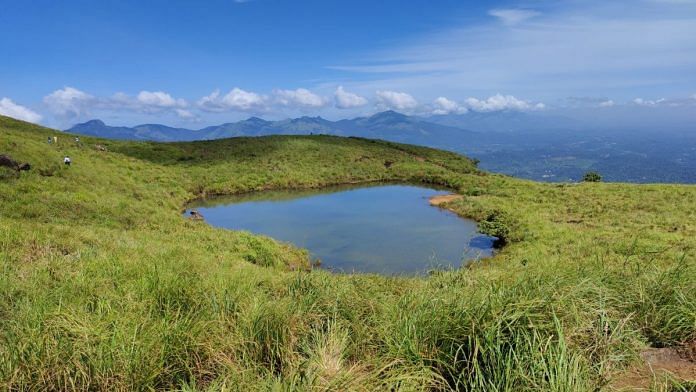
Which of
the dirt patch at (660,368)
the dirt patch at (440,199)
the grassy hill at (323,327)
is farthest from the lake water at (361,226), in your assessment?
the dirt patch at (660,368)

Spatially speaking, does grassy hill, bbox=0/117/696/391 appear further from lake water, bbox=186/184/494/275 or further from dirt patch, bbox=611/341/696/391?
lake water, bbox=186/184/494/275

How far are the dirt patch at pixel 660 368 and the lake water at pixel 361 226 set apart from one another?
384 inches

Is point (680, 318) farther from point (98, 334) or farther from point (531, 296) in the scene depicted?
point (98, 334)

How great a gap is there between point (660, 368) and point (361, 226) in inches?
991

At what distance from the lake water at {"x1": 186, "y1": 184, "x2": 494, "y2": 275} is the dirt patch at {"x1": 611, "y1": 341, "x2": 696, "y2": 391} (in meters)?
9.74

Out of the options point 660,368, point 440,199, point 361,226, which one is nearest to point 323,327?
point 660,368

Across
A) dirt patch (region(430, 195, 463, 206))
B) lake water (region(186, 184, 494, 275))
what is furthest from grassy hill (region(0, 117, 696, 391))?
dirt patch (region(430, 195, 463, 206))

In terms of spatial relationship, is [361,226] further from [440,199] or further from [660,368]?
[660,368]

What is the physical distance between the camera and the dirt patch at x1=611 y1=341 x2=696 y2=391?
13.8ft

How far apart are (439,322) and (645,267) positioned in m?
4.25

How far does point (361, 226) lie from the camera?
29.7 meters

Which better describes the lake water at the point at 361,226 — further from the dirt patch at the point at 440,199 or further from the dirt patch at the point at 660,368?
the dirt patch at the point at 660,368

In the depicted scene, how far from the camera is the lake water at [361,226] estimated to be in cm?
2195

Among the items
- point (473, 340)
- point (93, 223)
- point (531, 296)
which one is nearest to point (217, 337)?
point (473, 340)
